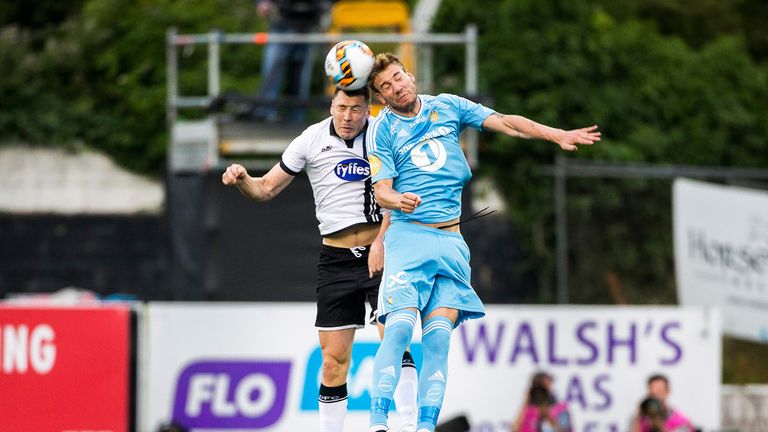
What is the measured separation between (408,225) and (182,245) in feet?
23.2

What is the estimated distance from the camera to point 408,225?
8.47 m

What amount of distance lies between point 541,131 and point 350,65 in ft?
3.67

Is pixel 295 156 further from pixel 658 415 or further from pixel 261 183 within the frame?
pixel 658 415

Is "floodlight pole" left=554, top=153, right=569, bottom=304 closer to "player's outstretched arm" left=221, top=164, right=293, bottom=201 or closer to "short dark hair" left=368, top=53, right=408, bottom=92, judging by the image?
"player's outstretched arm" left=221, top=164, right=293, bottom=201

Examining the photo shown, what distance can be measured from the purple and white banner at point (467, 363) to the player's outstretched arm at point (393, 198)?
4439 mm

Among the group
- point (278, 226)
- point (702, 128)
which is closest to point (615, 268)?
point (702, 128)

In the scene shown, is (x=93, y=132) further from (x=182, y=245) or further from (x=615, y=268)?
(x=615, y=268)

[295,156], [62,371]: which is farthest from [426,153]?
[62,371]

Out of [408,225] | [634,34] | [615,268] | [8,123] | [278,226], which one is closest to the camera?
[408,225]

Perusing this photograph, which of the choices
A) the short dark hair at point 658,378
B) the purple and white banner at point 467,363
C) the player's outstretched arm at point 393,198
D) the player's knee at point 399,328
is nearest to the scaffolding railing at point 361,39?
the purple and white banner at point 467,363

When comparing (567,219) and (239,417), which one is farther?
(567,219)

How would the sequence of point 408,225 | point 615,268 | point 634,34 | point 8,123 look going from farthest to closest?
point 634,34
point 8,123
point 615,268
point 408,225

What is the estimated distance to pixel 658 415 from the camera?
45.0ft

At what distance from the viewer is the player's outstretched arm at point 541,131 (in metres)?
8.05
